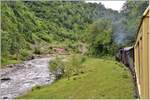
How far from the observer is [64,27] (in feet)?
340

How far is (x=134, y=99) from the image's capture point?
14242 millimetres

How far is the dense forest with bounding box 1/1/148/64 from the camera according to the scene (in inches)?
1876

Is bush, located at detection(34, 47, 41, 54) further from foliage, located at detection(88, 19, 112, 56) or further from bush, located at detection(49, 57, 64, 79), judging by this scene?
bush, located at detection(49, 57, 64, 79)

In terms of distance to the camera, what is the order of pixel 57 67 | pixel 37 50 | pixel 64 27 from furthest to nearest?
pixel 64 27
pixel 37 50
pixel 57 67

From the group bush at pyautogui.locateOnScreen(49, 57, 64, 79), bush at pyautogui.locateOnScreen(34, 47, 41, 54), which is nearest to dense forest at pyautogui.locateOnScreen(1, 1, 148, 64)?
bush at pyautogui.locateOnScreen(34, 47, 41, 54)

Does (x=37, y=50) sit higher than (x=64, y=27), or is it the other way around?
(x=64, y=27)

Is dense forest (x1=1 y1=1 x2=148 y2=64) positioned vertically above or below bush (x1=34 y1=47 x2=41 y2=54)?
above

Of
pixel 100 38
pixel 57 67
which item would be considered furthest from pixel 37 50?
pixel 57 67

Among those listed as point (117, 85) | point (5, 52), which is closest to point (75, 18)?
point (5, 52)

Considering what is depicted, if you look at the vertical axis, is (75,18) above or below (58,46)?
above

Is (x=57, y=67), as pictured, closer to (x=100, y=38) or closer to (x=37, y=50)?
(x=100, y=38)

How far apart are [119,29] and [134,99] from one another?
1485 inches

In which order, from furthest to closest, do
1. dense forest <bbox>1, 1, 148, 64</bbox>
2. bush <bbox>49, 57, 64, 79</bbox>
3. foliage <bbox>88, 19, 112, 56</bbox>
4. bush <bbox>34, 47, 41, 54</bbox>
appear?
bush <bbox>34, 47, 41, 54</bbox>
foliage <bbox>88, 19, 112, 56</bbox>
dense forest <bbox>1, 1, 148, 64</bbox>
bush <bbox>49, 57, 64, 79</bbox>

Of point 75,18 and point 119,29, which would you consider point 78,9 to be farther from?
point 119,29
